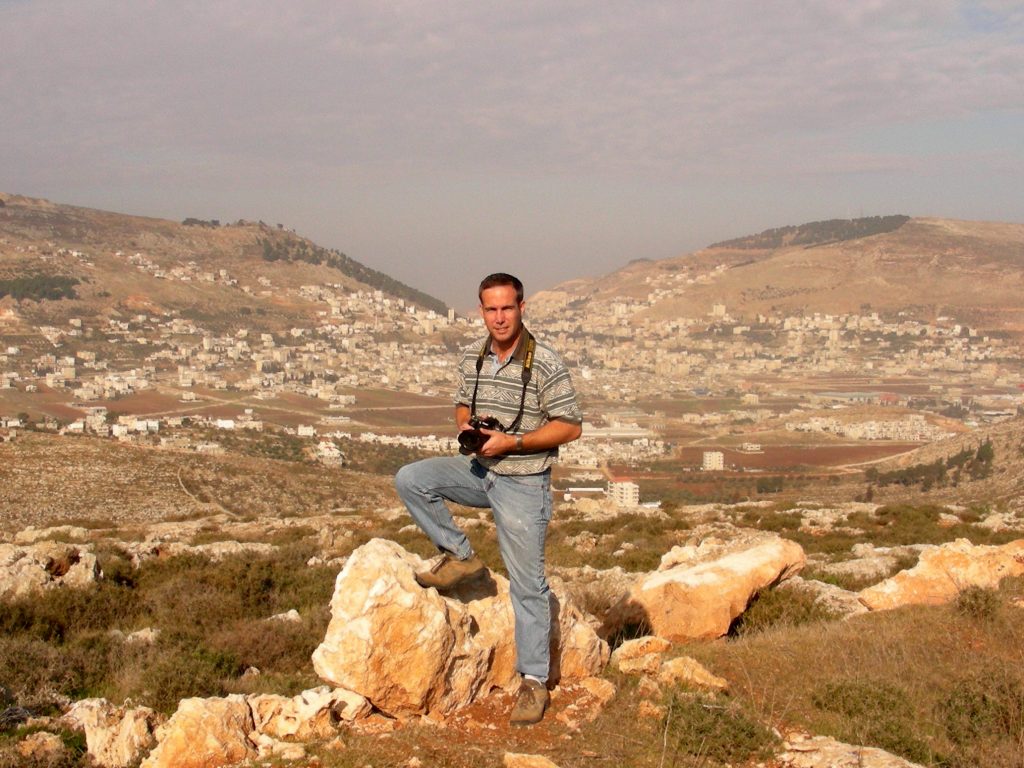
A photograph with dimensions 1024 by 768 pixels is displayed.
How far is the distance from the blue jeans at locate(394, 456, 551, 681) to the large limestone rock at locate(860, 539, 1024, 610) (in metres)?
5.68

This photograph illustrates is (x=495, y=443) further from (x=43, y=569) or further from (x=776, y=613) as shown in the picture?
(x=43, y=569)

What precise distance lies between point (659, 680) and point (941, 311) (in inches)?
8418

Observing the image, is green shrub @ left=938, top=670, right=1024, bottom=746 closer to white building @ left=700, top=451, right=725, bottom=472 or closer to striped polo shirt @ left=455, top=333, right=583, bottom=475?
striped polo shirt @ left=455, top=333, right=583, bottom=475

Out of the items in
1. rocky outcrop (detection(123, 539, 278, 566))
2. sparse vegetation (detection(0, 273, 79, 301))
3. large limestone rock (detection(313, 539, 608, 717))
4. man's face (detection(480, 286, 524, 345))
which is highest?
sparse vegetation (detection(0, 273, 79, 301))

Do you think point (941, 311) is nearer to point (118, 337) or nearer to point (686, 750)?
point (118, 337)

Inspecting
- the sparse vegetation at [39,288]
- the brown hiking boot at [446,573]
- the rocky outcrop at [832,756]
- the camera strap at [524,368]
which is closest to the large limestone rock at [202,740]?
the brown hiking boot at [446,573]

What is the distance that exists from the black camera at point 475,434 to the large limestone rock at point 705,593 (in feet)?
13.9

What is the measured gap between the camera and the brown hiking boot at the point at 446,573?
221 inches

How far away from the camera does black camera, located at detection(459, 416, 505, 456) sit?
16.0ft

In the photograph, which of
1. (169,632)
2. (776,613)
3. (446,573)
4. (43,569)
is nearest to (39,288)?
(43,569)

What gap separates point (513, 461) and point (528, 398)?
0.42 metres

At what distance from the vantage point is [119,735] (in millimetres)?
5219

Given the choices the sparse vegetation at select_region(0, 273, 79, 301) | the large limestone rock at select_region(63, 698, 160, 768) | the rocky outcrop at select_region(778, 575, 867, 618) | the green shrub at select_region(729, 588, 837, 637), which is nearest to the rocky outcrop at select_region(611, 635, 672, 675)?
the green shrub at select_region(729, 588, 837, 637)

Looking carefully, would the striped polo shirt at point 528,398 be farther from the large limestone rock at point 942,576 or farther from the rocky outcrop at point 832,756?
the large limestone rock at point 942,576
